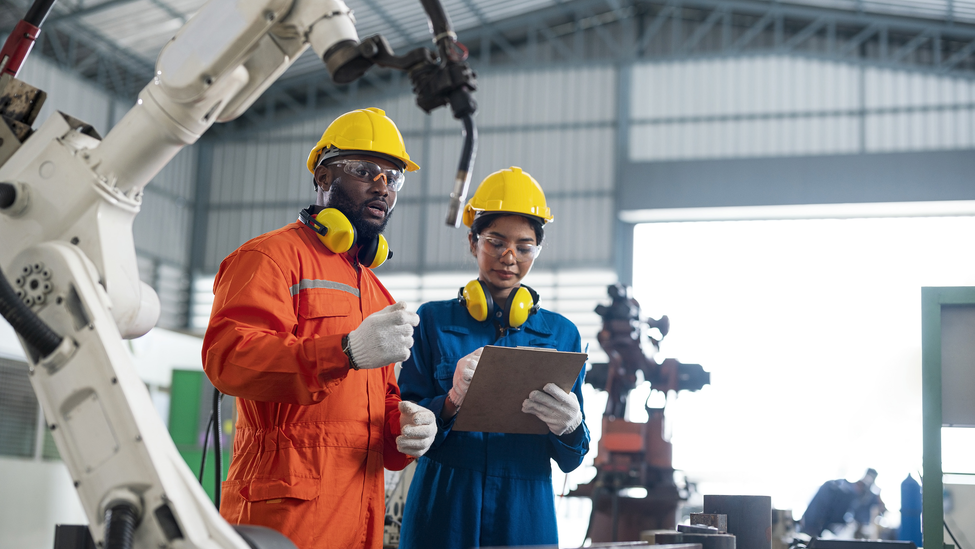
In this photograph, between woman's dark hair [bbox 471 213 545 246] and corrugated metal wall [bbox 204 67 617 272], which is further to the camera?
corrugated metal wall [bbox 204 67 617 272]

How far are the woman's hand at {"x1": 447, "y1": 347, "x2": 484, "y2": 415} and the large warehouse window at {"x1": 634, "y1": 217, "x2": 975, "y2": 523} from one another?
916cm

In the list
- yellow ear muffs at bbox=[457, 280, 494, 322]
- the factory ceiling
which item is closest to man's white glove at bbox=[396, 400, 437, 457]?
yellow ear muffs at bbox=[457, 280, 494, 322]

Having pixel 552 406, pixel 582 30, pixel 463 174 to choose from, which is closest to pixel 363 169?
pixel 552 406

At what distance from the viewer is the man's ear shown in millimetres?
2672

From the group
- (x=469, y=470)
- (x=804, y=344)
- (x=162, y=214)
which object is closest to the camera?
(x=469, y=470)

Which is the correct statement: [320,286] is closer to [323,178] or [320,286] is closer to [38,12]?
[323,178]

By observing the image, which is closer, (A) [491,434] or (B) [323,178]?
(B) [323,178]

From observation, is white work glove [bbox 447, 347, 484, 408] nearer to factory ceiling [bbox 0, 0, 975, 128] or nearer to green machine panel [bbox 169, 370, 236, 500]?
green machine panel [bbox 169, 370, 236, 500]

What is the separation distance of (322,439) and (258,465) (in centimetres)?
18

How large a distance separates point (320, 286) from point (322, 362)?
1.31 feet

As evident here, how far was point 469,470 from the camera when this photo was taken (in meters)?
2.79

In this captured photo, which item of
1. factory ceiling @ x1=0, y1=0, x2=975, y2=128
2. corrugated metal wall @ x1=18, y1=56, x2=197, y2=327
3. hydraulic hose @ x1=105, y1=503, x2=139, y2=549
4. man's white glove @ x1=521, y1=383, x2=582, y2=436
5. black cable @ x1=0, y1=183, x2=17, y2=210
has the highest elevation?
factory ceiling @ x1=0, y1=0, x2=975, y2=128

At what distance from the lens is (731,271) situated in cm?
1239

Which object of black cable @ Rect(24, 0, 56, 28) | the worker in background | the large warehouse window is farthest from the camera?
the large warehouse window
